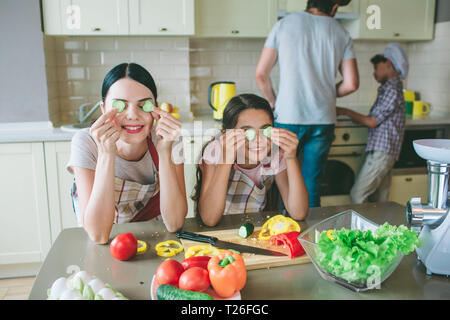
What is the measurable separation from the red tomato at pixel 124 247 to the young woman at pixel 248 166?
1.13ft

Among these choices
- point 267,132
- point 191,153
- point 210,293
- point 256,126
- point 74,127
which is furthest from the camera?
point 191,153

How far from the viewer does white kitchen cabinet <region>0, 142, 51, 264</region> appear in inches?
105

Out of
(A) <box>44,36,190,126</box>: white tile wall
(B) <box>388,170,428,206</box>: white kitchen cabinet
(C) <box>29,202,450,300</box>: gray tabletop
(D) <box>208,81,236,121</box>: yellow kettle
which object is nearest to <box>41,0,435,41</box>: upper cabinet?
(A) <box>44,36,190,126</box>: white tile wall

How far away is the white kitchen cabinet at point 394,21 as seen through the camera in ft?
11.1

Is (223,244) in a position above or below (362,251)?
below

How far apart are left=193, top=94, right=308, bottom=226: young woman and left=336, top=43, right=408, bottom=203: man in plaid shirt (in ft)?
5.08

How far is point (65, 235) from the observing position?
51.9 inches

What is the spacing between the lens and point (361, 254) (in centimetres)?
93

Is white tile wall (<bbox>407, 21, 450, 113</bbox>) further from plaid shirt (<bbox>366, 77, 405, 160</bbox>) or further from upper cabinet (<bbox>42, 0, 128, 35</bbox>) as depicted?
upper cabinet (<bbox>42, 0, 128, 35</bbox>)

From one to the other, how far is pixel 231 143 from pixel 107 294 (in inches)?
32.1

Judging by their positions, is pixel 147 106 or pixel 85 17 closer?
pixel 147 106

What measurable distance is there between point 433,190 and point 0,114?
2.74m

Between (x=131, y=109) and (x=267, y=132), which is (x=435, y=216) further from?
(x=131, y=109)

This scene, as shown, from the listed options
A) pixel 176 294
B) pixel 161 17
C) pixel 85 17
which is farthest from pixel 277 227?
pixel 85 17
